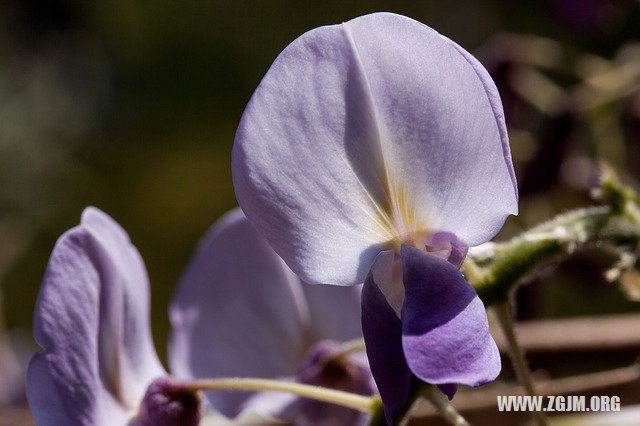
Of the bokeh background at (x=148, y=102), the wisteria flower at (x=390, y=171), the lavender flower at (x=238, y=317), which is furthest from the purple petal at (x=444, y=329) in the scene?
the bokeh background at (x=148, y=102)

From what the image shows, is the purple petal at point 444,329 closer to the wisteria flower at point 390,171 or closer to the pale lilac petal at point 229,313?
the wisteria flower at point 390,171

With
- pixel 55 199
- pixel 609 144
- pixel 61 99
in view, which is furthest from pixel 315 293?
pixel 61 99

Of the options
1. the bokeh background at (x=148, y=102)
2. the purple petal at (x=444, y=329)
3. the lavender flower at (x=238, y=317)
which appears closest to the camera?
the purple petal at (x=444, y=329)

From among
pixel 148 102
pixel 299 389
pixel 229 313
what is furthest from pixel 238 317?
pixel 148 102

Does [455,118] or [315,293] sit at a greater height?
[455,118]

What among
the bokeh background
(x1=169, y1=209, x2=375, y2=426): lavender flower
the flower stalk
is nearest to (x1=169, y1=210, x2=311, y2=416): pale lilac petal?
(x1=169, y1=209, x2=375, y2=426): lavender flower

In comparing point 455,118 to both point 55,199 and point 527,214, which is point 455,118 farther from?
point 55,199

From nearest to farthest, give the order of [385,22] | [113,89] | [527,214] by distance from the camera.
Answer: [385,22] < [527,214] < [113,89]
